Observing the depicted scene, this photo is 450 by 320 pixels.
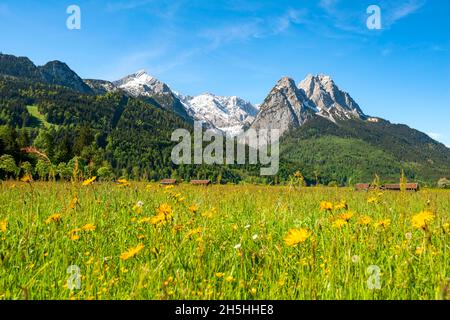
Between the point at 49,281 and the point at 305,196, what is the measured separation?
6.86m

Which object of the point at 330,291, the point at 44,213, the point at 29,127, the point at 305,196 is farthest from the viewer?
the point at 29,127

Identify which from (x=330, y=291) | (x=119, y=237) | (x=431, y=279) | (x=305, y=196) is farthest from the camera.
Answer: (x=305, y=196)

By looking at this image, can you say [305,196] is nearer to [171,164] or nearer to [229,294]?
[229,294]

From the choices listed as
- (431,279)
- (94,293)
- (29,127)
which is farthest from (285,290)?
(29,127)

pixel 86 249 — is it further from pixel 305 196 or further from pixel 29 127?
pixel 29 127

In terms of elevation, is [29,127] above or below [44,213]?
above

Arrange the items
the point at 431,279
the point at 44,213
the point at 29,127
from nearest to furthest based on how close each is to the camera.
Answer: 1. the point at 431,279
2. the point at 44,213
3. the point at 29,127

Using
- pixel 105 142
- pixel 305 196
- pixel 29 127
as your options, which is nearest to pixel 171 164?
pixel 105 142

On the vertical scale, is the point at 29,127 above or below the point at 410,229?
above

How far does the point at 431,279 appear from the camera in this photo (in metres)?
2.68

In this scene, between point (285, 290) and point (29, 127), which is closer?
point (285, 290)

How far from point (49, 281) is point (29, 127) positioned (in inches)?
8030

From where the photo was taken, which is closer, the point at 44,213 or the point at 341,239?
the point at 341,239

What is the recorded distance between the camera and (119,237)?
4184 millimetres
